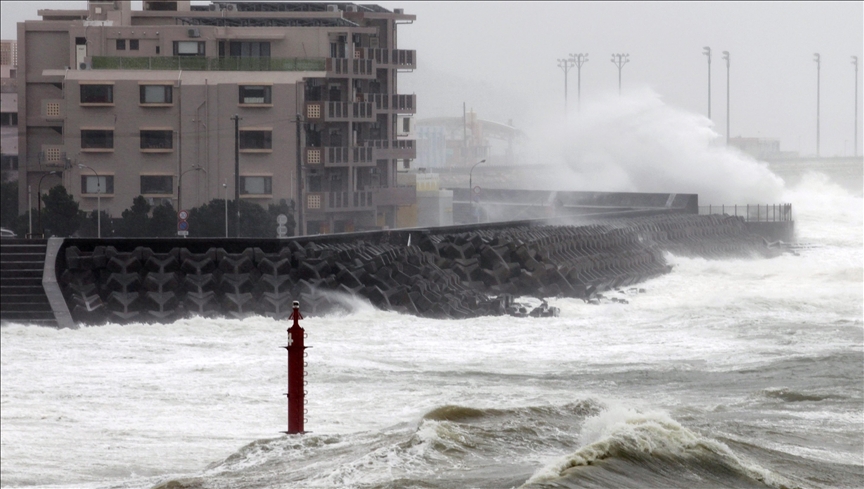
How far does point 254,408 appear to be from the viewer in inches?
357

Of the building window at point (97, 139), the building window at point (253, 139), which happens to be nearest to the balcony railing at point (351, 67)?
the building window at point (253, 139)

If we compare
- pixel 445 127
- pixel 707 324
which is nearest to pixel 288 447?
pixel 707 324

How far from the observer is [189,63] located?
93.3 ft

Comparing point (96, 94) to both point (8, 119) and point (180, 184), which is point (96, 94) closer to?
point (180, 184)

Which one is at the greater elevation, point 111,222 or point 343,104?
point 343,104

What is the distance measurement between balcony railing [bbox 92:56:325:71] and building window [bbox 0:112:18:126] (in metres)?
12.5

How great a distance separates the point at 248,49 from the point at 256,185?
12.9 feet

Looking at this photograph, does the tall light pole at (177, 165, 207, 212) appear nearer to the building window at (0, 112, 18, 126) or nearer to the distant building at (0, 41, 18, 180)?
the distant building at (0, 41, 18, 180)

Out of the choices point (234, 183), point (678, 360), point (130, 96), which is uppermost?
point (130, 96)

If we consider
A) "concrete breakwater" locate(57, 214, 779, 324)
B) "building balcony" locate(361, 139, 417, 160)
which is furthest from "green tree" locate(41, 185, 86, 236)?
"concrete breakwater" locate(57, 214, 779, 324)

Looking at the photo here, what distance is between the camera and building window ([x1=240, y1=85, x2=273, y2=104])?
91.2 ft

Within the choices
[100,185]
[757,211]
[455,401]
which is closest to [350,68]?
[100,185]

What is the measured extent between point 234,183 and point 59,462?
2085cm

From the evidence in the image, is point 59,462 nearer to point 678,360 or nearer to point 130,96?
point 678,360
